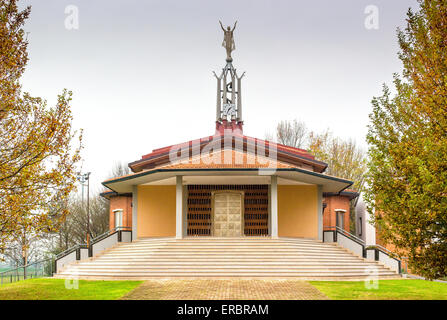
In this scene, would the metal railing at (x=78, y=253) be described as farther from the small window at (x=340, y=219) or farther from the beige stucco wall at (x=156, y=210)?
the small window at (x=340, y=219)

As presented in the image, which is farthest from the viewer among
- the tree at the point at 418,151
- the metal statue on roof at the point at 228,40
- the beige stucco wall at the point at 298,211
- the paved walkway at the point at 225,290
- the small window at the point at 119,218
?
the metal statue on roof at the point at 228,40

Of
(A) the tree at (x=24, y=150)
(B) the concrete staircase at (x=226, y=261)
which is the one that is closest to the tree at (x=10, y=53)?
(A) the tree at (x=24, y=150)

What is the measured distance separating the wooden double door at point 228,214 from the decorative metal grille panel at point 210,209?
0.27 m

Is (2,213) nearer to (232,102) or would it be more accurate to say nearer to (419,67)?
(419,67)

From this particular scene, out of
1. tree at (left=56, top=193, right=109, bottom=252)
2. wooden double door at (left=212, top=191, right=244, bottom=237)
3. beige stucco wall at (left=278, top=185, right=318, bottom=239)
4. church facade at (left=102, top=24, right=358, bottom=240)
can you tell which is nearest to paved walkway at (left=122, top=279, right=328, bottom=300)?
church facade at (left=102, top=24, right=358, bottom=240)

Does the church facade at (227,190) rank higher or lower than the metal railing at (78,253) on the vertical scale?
higher

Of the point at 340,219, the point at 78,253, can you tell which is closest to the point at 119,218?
the point at 78,253

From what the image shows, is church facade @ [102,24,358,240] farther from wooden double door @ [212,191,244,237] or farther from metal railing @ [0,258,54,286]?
metal railing @ [0,258,54,286]

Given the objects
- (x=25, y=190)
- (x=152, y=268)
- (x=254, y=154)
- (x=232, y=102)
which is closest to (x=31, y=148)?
(x=25, y=190)

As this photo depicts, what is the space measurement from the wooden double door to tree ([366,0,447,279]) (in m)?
13.0

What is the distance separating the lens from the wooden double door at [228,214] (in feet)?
79.8

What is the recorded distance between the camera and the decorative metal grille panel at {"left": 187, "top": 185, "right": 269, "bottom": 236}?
24438 mm

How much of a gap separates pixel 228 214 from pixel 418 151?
48.7ft

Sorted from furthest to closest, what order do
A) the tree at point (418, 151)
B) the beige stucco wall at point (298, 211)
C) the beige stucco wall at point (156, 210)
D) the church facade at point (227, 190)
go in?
the beige stucco wall at point (156, 210)
the beige stucco wall at point (298, 211)
the church facade at point (227, 190)
the tree at point (418, 151)
